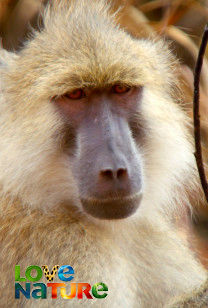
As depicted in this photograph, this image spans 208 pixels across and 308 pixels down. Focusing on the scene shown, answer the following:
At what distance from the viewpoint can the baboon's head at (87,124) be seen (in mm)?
2904

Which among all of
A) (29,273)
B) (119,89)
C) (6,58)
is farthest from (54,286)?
(6,58)

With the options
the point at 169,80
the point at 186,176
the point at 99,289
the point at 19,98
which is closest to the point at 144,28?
the point at 169,80

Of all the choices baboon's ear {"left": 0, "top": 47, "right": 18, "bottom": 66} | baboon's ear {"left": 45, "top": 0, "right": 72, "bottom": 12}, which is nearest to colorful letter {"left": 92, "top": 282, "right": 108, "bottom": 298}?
baboon's ear {"left": 0, "top": 47, "right": 18, "bottom": 66}

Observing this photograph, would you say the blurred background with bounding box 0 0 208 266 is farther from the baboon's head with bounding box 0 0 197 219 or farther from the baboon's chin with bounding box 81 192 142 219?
the baboon's chin with bounding box 81 192 142 219

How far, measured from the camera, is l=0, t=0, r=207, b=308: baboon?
2928 millimetres

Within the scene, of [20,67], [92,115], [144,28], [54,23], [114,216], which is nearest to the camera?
[114,216]

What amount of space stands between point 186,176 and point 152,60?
2.72 ft

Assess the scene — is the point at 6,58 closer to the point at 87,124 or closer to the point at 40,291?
the point at 87,124

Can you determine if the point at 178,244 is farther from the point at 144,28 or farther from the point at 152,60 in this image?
the point at 144,28

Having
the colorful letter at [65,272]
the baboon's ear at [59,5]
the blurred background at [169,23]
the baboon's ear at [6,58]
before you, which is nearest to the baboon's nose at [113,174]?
the colorful letter at [65,272]

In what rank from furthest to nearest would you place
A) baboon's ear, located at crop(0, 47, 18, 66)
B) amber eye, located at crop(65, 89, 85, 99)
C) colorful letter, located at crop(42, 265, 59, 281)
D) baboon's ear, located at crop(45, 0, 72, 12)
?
baboon's ear, located at crop(45, 0, 72, 12) → baboon's ear, located at crop(0, 47, 18, 66) → amber eye, located at crop(65, 89, 85, 99) → colorful letter, located at crop(42, 265, 59, 281)

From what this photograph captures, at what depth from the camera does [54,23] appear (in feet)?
11.7

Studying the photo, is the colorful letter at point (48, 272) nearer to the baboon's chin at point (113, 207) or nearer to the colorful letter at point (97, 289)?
the colorful letter at point (97, 289)

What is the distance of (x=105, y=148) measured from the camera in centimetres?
287
